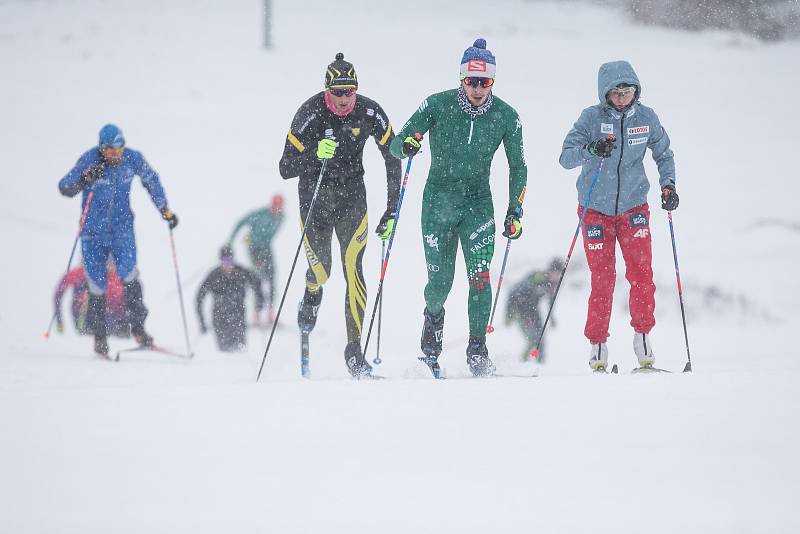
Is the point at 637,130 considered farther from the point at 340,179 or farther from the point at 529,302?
the point at 529,302

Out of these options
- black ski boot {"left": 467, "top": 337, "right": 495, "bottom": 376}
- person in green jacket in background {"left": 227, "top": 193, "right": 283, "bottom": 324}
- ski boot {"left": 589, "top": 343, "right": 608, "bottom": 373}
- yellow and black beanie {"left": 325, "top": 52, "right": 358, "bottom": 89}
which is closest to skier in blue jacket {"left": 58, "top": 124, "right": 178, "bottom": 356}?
yellow and black beanie {"left": 325, "top": 52, "right": 358, "bottom": 89}

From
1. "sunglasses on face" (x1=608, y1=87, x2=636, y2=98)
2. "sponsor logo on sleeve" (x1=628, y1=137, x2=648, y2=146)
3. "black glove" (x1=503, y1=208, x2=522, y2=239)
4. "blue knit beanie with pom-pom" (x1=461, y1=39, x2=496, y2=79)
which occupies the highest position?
"blue knit beanie with pom-pom" (x1=461, y1=39, x2=496, y2=79)

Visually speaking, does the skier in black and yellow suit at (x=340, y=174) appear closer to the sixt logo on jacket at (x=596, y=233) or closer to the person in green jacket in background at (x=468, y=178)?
the person in green jacket in background at (x=468, y=178)

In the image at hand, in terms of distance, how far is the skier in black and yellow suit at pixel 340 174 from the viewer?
246 inches

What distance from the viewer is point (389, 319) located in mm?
14375

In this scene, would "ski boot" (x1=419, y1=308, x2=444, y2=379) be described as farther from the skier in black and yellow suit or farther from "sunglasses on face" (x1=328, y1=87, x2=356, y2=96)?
"sunglasses on face" (x1=328, y1=87, x2=356, y2=96)

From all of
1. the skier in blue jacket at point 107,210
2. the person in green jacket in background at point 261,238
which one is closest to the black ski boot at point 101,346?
the skier in blue jacket at point 107,210

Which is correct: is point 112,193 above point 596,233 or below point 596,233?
above

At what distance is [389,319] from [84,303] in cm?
497

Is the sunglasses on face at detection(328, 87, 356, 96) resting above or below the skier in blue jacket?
above

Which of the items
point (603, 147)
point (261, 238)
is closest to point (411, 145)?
point (603, 147)

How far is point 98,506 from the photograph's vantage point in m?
3.18

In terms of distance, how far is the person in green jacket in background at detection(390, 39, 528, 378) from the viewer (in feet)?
19.2

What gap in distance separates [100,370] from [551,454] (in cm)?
557
